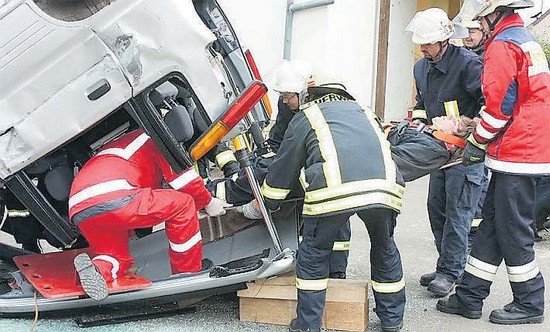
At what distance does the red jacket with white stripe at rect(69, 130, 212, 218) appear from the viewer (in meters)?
3.69

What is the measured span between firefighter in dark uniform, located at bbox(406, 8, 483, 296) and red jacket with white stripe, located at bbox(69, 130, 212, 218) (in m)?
1.48

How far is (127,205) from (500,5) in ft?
7.25

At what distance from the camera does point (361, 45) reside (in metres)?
9.05

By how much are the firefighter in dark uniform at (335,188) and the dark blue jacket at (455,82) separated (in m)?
0.81

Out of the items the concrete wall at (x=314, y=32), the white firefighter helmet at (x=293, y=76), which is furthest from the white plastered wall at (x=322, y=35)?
the white firefighter helmet at (x=293, y=76)

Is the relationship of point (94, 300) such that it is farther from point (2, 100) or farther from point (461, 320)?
point (461, 320)

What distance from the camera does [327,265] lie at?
3.67 m

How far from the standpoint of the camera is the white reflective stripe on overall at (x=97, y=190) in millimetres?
3676

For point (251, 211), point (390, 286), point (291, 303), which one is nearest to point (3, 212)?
point (251, 211)

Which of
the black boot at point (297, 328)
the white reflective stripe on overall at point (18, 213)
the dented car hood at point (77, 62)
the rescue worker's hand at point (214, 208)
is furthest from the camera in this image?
the white reflective stripe on overall at point (18, 213)

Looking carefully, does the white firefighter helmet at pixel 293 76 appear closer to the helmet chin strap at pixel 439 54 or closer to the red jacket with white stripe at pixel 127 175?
the red jacket with white stripe at pixel 127 175

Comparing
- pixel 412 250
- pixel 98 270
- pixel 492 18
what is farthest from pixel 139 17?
pixel 412 250

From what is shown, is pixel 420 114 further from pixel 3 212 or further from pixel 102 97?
pixel 3 212

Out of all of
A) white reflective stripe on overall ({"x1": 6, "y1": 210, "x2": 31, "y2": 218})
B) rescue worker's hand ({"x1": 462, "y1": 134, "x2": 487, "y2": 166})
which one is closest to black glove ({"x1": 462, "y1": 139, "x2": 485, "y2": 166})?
rescue worker's hand ({"x1": 462, "y1": 134, "x2": 487, "y2": 166})
